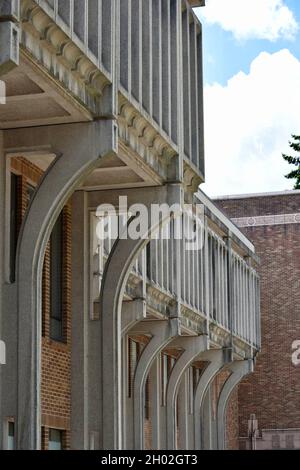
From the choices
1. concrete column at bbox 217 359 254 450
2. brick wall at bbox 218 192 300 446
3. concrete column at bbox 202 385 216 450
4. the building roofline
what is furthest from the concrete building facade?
the building roofline

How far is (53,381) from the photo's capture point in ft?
67.5

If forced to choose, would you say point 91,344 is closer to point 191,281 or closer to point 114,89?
point 114,89

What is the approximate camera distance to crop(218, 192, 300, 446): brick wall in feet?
169

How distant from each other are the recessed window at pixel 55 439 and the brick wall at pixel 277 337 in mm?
31316

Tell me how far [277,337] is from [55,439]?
3204 cm

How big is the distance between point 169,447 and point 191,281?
436 centimetres

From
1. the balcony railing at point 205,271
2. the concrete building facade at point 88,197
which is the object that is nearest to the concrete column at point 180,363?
the balcony railing at point 205,271

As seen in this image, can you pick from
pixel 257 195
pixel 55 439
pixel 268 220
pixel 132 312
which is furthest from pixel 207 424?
pixel 55 439

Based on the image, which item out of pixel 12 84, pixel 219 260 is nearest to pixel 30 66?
pixel 12 84

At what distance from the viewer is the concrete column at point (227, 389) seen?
40.4m

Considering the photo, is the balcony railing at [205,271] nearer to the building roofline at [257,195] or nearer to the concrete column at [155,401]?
the concrete column at [155,401]

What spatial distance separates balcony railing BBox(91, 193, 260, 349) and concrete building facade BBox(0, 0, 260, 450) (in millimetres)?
110

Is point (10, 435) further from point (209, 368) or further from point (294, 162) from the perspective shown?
point (294, 162)

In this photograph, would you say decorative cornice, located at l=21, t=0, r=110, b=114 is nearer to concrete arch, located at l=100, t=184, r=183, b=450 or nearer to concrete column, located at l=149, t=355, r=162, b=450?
concrete arch, located at l=100, t=184, r=183, b=450
